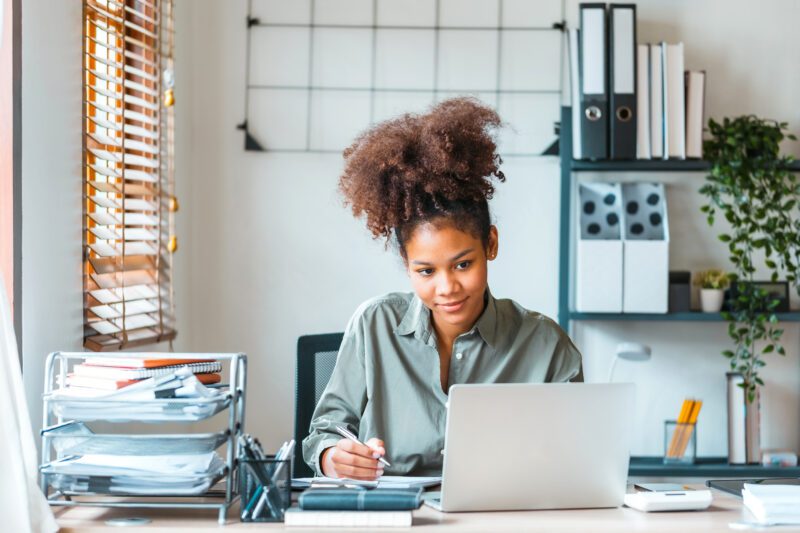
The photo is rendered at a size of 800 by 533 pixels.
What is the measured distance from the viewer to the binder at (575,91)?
2.96m

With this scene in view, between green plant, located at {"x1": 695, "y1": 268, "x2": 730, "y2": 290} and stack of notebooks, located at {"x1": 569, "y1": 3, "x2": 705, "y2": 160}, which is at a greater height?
stack of notebooks, located at {"x1": 569, "y1": 3, "x2": 705, "y2": 160}

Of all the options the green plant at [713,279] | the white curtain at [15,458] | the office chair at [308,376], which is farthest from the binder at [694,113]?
the white curtain at [15,458]

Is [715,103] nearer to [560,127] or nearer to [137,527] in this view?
[560,127]

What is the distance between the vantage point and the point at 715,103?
3.16 m

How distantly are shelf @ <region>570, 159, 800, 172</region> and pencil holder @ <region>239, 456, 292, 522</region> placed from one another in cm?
178

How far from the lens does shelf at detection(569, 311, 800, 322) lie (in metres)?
2.97

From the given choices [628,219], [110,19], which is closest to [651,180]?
[628,219]

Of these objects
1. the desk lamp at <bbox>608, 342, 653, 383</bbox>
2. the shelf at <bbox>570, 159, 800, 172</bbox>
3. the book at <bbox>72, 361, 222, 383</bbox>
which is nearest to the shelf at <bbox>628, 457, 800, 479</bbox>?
the desk lamp at <bbox>608, 342, 653, 383</bbox>

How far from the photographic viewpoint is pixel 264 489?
1461mm

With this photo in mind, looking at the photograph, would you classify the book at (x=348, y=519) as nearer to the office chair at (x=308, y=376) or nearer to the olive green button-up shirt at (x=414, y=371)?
the olive green button-up shirt at (x=414, y=371)

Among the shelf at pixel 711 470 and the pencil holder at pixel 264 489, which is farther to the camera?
the shelf at pixel 711 470

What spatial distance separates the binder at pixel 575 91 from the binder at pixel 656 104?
0.70 feet

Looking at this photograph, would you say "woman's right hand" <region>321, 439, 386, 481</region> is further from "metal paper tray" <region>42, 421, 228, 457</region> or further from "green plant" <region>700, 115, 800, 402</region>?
"green plant" <region>700, 115, 800, 402</region>

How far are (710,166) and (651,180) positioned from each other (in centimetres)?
23
